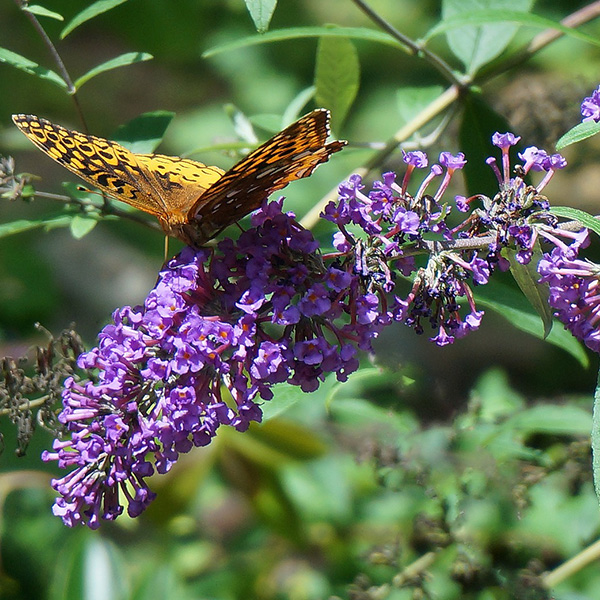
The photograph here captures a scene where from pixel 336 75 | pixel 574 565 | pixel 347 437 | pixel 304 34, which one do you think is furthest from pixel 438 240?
pixel 347 437

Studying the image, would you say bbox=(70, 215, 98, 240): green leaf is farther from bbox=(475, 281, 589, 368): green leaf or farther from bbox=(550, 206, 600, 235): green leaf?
bbox=(550, 206, 600, 235): green leaf

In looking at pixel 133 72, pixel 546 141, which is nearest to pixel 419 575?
pixel 546 141

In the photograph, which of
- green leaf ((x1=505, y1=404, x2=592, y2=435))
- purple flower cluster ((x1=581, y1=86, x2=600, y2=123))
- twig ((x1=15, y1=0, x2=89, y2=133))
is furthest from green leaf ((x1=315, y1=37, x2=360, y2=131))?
green leaf ((x1=505, y1=404, x2=592, y2=435))

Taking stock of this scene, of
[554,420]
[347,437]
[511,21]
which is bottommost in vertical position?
[347,437]

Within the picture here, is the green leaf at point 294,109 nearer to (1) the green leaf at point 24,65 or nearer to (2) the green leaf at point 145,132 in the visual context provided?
(2) the green leaf at point 145,132

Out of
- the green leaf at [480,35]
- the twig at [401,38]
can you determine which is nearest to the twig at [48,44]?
the twig at [401,38]

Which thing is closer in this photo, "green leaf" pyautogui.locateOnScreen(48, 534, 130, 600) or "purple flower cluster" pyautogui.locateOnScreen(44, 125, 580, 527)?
"purple flower cluster" pyautogui.locateOnScreen(44, 125, 580, 527)

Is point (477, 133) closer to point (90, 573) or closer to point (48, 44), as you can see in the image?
point (48, 44)
